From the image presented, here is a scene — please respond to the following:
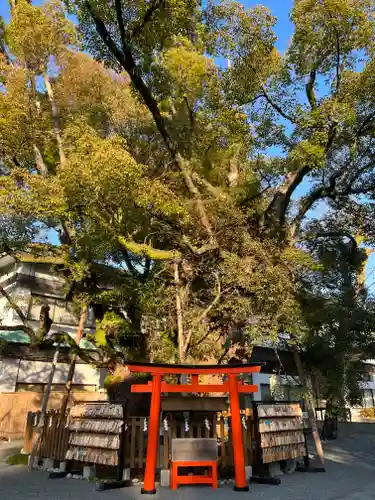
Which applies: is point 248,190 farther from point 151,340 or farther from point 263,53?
point 151,340

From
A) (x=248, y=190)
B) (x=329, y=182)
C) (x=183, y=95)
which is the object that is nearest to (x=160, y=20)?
(x=183, y=95)

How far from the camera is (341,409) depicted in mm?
15062

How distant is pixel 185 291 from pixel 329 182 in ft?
26.9

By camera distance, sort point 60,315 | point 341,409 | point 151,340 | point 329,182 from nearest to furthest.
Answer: point 151,340 < point 341,409 < point 329,182 < point 60,315

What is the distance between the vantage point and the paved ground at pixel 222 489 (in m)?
7.32

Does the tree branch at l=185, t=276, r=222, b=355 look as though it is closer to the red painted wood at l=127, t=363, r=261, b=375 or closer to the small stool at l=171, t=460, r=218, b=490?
the red painted wood at l=127, t=363, r=261, b=375

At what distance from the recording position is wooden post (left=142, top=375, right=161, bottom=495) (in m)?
7.70

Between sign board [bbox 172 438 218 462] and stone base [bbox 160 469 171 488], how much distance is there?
0.47 m

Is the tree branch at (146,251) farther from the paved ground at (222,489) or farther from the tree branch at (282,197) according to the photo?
the paved ground at (222,489)

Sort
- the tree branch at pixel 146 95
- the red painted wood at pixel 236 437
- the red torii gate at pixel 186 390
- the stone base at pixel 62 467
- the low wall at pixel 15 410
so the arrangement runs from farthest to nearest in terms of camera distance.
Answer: the low wall at pixel 15 410
the tree branch at pixel 146 95
the stone base at pixel 62 467
the red painted wood at pixel 236 437
the red torii gate at pixel 186 390

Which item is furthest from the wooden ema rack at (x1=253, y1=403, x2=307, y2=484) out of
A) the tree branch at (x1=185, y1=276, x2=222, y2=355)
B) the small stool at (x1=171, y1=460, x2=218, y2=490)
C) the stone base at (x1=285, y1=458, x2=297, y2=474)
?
the tree branch at (x1=185, y1=276, x2=222, y2=355)

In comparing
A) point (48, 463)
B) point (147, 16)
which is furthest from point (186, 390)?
point (147, 16)

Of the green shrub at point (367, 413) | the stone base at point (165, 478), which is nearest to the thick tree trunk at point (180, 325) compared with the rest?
the stone base at point (165, 478)

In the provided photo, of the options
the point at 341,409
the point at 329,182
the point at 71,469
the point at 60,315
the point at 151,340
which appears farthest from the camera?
the point at 60,315
